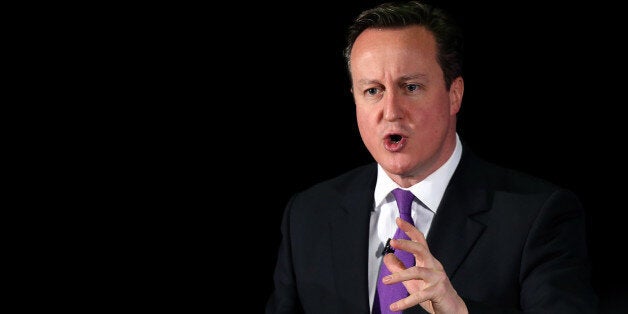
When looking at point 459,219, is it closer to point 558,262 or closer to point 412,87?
point 558,262

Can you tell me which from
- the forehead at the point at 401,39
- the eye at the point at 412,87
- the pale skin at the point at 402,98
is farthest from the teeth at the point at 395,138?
the forehead at the point at 401,39

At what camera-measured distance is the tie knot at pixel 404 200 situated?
280 cm

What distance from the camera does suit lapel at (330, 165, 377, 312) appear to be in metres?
2.80

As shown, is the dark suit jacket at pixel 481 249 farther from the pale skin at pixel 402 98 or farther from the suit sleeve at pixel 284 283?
the pale skin at pixel 402 98

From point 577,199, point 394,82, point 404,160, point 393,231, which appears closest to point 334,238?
point 393,231

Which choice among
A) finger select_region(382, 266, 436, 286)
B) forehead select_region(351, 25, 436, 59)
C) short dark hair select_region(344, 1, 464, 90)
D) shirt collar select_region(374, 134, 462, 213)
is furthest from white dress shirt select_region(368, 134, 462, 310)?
finger select_region(382, 266, 436, 286)

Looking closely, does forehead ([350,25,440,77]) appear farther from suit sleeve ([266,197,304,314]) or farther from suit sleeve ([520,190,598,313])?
suit sleeve ([266,197,304,314])

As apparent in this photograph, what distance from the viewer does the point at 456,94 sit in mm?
2881

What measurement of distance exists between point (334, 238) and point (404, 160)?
15.4 inches

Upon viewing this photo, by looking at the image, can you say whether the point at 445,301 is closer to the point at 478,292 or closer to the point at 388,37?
the point at 478,292

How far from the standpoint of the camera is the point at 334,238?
2955mm

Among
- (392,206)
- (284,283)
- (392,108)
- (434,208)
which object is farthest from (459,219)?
(284,283)

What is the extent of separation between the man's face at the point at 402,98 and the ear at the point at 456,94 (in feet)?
0.11

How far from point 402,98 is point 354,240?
499 millimetres
